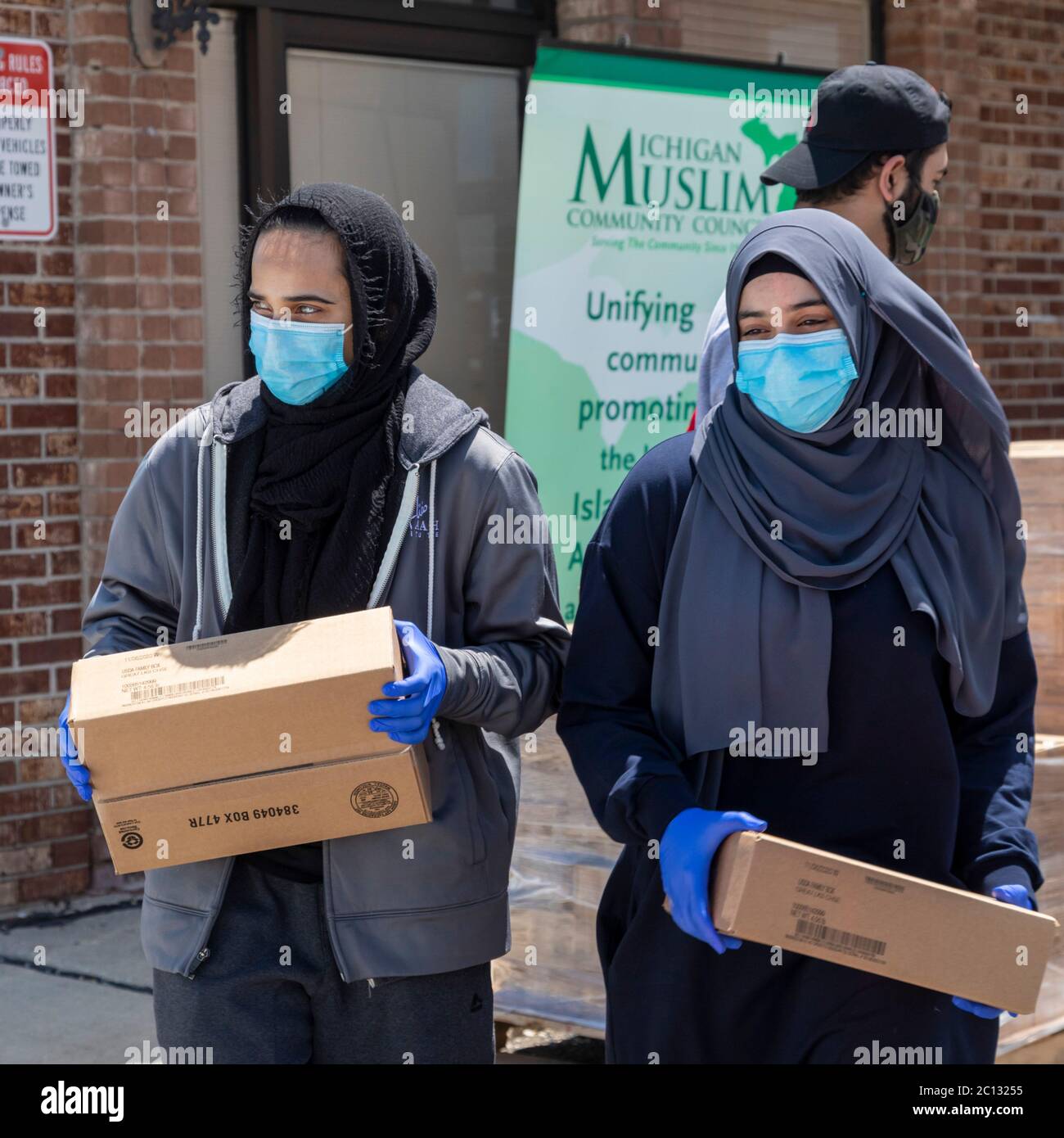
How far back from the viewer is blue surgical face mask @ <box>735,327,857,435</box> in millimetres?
2277

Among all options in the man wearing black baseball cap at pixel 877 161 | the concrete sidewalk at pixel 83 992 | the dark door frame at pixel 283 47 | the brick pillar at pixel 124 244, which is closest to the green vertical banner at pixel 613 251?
the dark door frame at pixel 283 47

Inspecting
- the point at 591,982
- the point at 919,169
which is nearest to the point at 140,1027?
the point at 591,982

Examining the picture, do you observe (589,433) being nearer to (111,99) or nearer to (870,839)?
(111,99)

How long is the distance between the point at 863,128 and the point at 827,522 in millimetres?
1326

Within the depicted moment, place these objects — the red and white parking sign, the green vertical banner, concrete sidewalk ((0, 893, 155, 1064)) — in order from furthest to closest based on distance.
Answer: the green vertical banner < the red and white parking sign < concrete sidewalk ((0, 893, 155, 1064))

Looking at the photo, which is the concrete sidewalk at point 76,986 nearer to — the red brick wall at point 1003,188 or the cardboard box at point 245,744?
the cardboard box at point 245,744

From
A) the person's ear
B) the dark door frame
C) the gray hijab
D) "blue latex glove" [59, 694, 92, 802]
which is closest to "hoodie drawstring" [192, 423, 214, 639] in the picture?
"blue latex glove" [59, 694, 92, 802]

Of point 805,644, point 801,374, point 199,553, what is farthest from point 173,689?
point 801,374

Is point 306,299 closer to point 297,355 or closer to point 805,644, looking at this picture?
point 297,355

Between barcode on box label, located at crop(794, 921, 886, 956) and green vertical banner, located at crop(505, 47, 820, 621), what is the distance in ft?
10.2

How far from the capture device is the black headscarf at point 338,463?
2.37 meters

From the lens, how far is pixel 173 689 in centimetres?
220

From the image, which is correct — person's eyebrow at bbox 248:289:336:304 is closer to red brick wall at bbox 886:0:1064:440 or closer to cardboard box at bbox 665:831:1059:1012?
cardboard box at bbox 665:831:1059:1012

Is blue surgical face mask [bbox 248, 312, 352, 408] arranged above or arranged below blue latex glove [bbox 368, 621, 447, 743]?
above
